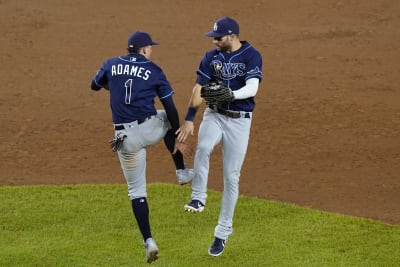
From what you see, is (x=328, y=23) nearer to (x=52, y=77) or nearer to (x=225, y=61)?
(x=52, y=77)

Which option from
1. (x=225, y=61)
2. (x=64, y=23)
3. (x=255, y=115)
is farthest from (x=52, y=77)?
(x=225, y=61)

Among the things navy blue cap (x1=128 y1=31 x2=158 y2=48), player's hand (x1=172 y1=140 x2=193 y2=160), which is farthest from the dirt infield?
navy blue cap (x1=128 y1=31 x2=158 y2=48)

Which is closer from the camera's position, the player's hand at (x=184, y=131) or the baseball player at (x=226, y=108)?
the player's hand at (x=184, y=131)

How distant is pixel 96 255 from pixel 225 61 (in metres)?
2.70

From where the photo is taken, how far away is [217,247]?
1084 cm

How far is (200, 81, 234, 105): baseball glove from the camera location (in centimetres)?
1004

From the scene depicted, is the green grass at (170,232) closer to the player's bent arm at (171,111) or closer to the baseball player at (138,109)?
the baseball player at (138,109)

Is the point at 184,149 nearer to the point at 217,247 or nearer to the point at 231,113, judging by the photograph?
the point at 231,113

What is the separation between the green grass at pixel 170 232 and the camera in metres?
11.2

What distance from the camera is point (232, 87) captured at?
416 inches

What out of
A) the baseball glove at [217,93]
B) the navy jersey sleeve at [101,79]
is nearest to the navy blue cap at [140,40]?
the navy jersey sleeve at [101,79]

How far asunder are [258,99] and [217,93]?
726 cm

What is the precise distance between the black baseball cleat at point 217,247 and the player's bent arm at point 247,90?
167cm

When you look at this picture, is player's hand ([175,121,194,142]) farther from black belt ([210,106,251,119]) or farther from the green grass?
the green grass
